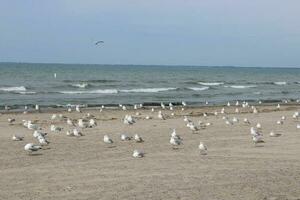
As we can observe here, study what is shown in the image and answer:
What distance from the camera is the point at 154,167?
1427cm

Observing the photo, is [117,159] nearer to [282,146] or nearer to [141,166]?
[141,166]

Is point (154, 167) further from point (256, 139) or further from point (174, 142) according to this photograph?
point (256, 139)

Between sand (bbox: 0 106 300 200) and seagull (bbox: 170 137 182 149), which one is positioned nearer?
sand (bbox: 0 106 300 200)

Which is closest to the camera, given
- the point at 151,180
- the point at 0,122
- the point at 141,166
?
the point at 151,180

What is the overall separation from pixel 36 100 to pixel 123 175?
30.4 meters

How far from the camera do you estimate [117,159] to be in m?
15.7

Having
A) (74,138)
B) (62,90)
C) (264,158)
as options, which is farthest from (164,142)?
(62,90)

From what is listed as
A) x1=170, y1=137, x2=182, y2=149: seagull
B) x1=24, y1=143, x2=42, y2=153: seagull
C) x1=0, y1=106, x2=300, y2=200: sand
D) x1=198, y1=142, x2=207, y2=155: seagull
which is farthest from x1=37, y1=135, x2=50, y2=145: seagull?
x1=198, y1=142, x2=207, y2=155: seagull

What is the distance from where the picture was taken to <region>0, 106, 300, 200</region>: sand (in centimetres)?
1134

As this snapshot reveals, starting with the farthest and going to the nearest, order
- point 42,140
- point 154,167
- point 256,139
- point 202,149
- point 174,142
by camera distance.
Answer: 1. point 256,139
2. point 42,140
3. point 174,142
4. point 202,149
5. point 154,167

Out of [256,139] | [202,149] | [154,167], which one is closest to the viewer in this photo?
[154,167]

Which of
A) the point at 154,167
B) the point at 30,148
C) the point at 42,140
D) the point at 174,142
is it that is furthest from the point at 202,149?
the point at 42,140

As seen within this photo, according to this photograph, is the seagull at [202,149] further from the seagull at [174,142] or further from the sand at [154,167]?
the seagull at [174,142]

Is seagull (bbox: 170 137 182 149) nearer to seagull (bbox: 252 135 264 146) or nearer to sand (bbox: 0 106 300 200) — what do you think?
sand (bbox: 0 106 300 200)
